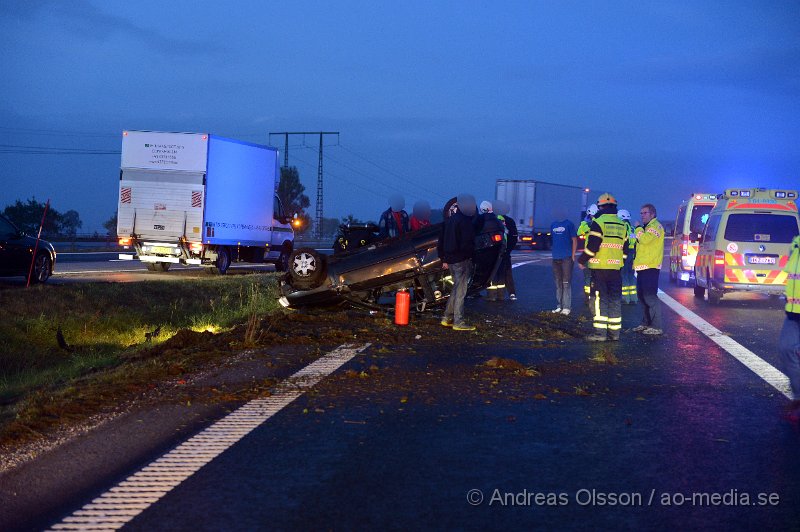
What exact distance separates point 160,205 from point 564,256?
12.9 m

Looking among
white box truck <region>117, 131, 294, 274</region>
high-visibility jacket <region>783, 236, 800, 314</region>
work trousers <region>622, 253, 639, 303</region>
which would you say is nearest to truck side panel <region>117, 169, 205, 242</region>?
white box truck <region>117, 131, 294, 274</region>

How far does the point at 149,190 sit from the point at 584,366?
17.7 metres

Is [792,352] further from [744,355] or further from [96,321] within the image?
[96,321]

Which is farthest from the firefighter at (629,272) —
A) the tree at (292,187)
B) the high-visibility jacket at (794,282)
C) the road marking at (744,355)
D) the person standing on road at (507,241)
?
the tree at (292,187)

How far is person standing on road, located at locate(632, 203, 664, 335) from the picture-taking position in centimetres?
1268

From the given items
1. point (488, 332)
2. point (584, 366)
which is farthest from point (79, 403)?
point (488, 332)

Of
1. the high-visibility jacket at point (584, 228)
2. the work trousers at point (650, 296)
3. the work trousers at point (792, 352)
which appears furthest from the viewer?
the high-visibility jacket at point (584, 228)

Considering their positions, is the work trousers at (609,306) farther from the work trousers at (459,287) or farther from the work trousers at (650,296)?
the work trousers at (459,287)

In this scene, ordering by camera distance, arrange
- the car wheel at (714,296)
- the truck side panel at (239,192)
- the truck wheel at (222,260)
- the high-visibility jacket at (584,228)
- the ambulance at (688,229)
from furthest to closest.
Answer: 1. the truck wheel at (222,260)
2. the truck side panel at (239,192)
3. the ambulance at (688,229)
4. the car wheel at (714,296)
5. the high-visibility jacket at (584,228)

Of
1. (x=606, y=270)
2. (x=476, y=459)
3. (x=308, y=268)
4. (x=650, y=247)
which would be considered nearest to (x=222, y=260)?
(x=308, y=268)

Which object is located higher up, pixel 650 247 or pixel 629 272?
pixel 650 247

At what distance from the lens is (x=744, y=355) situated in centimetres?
1072

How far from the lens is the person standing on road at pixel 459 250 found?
41.6 ft

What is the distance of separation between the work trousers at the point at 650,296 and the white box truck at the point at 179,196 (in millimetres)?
14605
